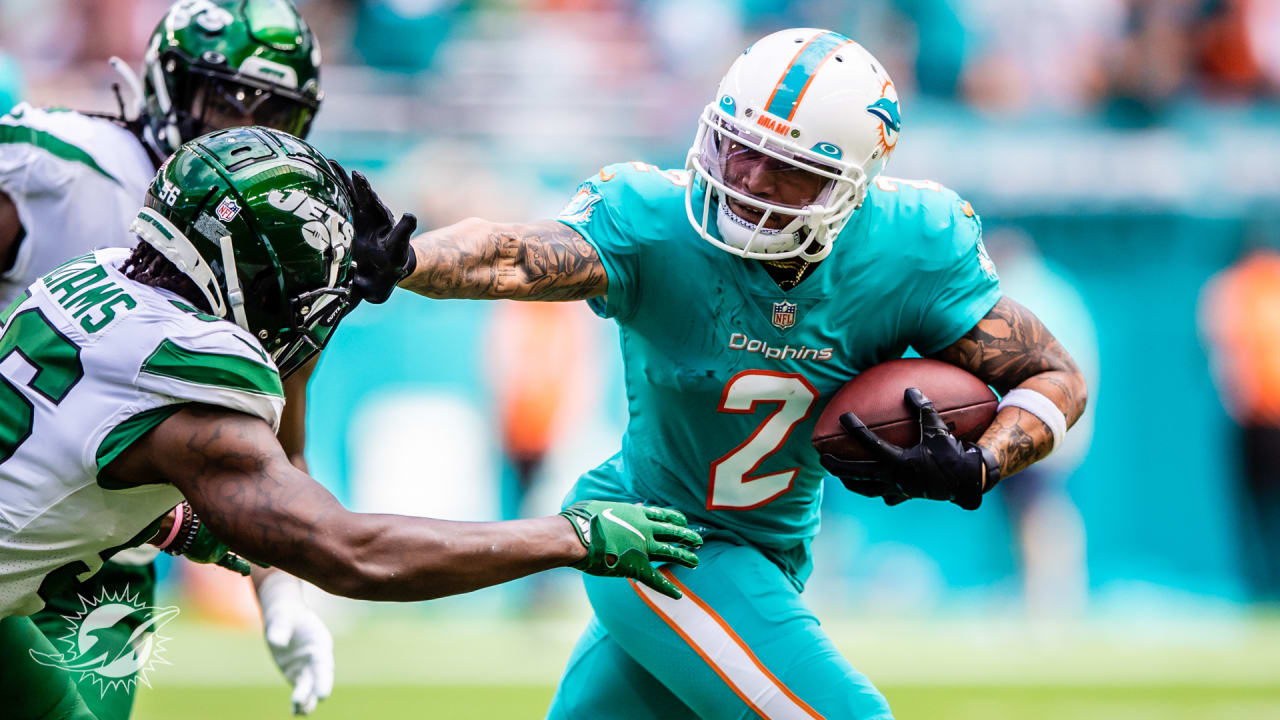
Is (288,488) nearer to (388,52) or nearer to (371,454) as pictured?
(371,454)

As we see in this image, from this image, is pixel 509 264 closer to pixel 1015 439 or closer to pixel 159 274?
pixel 159 274

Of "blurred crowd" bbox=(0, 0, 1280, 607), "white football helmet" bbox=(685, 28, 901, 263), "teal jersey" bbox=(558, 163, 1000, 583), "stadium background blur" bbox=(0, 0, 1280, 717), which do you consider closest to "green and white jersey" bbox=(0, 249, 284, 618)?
"teal jersey" bbox=(558, 163, 1000, 583)

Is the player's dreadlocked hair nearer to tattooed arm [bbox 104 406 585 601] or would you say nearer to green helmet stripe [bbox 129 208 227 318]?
green helmet stripe [bbox 129 208 227 318]

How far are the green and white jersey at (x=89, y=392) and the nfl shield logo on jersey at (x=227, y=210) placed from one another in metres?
0.15

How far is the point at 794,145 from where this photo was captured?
2.85 metres

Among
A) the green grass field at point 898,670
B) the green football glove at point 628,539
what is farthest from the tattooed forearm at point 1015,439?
the green grass field at point 898,670

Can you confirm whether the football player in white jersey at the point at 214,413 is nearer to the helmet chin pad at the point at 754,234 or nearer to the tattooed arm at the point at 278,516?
the tattooed arm at the point at 278,516

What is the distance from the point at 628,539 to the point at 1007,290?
19.6ft

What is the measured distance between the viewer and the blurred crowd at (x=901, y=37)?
8.56 meters

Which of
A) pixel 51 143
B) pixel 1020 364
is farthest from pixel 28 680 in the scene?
pixel 1020 364

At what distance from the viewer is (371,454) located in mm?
7559

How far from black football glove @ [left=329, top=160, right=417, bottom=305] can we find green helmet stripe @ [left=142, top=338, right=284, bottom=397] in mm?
454

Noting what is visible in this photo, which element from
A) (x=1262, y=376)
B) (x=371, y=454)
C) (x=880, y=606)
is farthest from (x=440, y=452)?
(x=1262, y=376)

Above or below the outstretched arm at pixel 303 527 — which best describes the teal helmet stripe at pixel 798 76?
above
